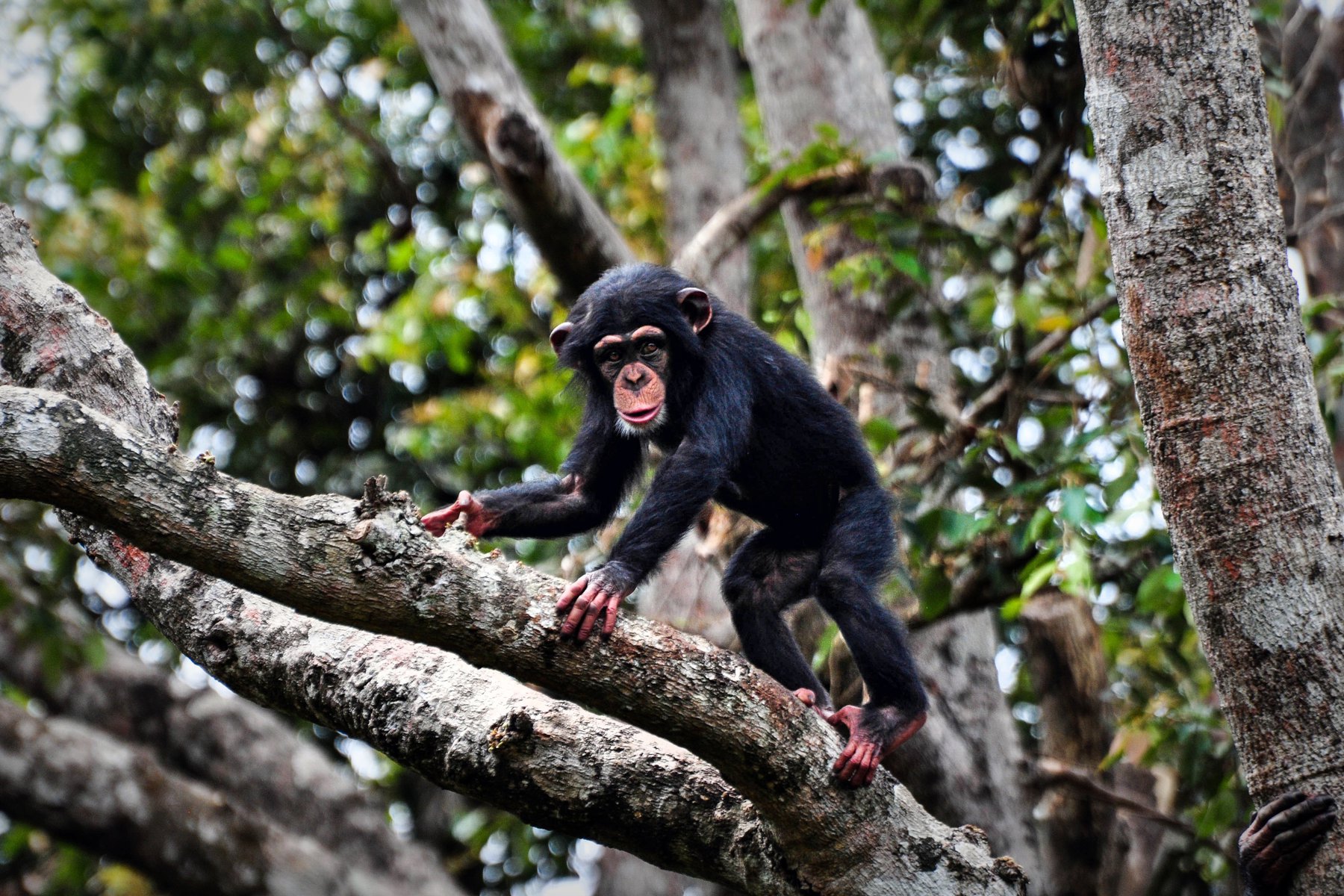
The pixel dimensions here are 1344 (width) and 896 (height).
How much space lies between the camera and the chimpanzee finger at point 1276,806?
2.68 meters

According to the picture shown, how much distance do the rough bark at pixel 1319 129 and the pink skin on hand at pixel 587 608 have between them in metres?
4.34

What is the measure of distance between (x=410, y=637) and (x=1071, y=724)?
154 inches

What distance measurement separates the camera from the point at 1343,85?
7.11 metres

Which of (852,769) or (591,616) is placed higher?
(591,616)

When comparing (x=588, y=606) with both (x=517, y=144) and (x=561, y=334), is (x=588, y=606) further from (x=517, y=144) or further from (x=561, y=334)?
(x=517, y=144)

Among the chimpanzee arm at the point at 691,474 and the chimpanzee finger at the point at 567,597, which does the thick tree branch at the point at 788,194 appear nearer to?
the chimpanzee arm at the point at 691,474

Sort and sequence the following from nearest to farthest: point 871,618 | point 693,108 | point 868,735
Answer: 1. point 868,735
2. point 871,618
3. point 693,108

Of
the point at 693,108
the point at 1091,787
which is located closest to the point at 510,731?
the point at 1091,787

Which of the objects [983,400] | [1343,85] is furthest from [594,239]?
[1343,85]

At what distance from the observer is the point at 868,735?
9.80 feet

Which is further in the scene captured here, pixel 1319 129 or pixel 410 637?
pixel 1319 129

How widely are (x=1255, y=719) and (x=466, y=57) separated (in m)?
3.79

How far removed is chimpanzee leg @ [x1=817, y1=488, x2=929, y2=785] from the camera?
321cm

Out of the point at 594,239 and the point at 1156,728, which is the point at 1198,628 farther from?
the point at 594,239
